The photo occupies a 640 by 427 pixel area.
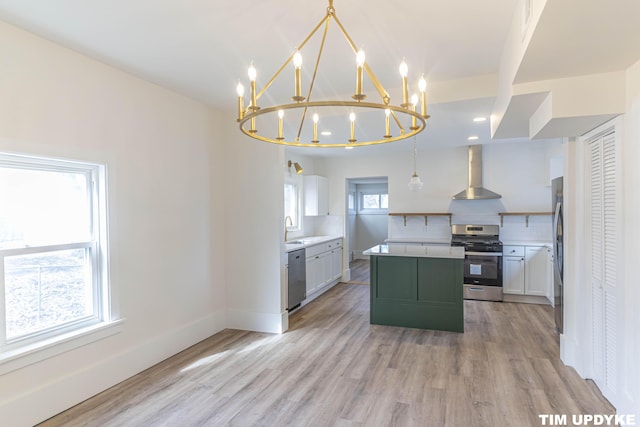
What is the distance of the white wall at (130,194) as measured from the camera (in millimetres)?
2359

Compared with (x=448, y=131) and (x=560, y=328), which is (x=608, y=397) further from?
(x=448, y=131)

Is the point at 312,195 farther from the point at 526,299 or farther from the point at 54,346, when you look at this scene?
the point at 54,346

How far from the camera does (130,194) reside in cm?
310

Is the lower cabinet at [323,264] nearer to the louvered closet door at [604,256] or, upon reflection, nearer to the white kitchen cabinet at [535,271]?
the white kitchen cabinet at [535,271]

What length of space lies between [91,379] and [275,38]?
9.50 ft

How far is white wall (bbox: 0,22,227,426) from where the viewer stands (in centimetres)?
236

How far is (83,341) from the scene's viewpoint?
2.69 meters

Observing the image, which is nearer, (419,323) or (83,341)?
(83,341)

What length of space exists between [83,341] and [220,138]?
252 centimetres

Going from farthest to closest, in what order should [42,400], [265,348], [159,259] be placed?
[265,348]
[159,259]
[42,400]

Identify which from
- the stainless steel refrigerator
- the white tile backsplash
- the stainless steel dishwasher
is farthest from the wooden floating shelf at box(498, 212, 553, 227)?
the stainless steel dishwasher

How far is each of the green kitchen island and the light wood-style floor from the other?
0.17 m

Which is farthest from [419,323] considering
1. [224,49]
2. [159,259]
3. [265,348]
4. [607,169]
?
[224,49]

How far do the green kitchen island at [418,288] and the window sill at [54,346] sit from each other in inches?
111
